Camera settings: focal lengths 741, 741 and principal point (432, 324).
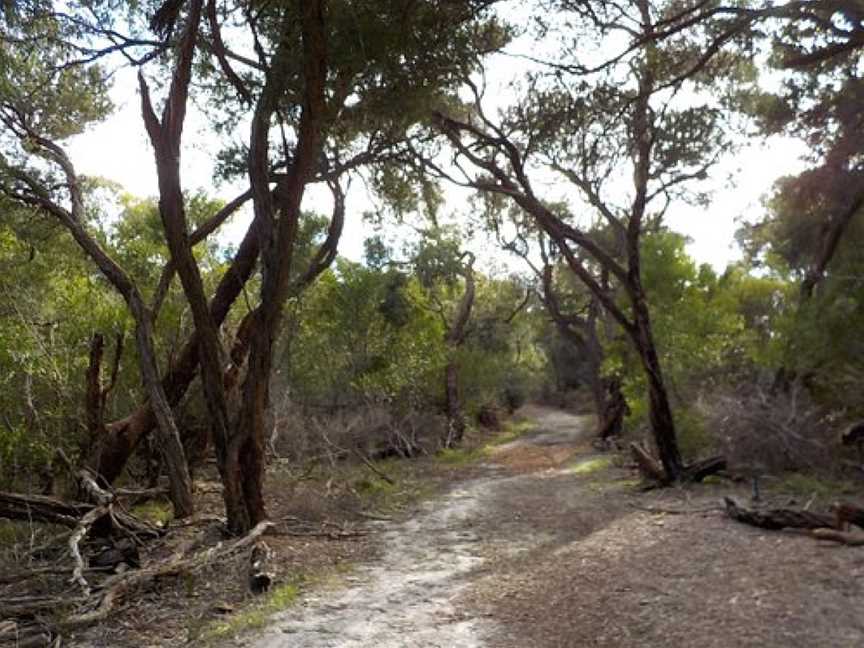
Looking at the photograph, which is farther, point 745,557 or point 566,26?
point 566,26

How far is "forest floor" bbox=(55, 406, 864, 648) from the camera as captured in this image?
5.70 m

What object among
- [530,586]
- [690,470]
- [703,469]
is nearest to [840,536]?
[530,586]

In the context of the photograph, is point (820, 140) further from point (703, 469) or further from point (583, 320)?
point (583, 320)

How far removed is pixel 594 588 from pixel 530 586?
697mm

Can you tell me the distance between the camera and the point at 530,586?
7.43m

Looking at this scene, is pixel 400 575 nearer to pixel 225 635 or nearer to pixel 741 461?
pixel 225 635

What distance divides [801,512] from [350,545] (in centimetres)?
556

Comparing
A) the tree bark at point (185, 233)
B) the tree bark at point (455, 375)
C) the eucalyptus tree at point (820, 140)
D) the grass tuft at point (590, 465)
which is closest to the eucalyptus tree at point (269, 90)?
the tree bark at point (185, 233)

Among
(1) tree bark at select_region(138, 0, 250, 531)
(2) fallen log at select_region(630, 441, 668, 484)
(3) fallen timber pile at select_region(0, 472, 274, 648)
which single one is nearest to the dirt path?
(3) fallen timber pile at select_region(0, 472, 274, 648)

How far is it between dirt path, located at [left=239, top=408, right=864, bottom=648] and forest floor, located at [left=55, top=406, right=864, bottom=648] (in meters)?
0.02

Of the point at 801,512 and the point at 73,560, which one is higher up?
the point at 73,560

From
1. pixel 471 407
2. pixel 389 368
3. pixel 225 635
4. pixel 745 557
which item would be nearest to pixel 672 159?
pixel 745 557

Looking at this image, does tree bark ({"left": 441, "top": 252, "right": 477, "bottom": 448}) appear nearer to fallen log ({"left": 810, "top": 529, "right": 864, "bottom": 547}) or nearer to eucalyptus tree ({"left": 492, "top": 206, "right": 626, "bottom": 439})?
eucalyptus tree ({"left": 492, "top": 206, "right": 626, "bottom": 439})

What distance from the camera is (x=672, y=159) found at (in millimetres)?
14867
